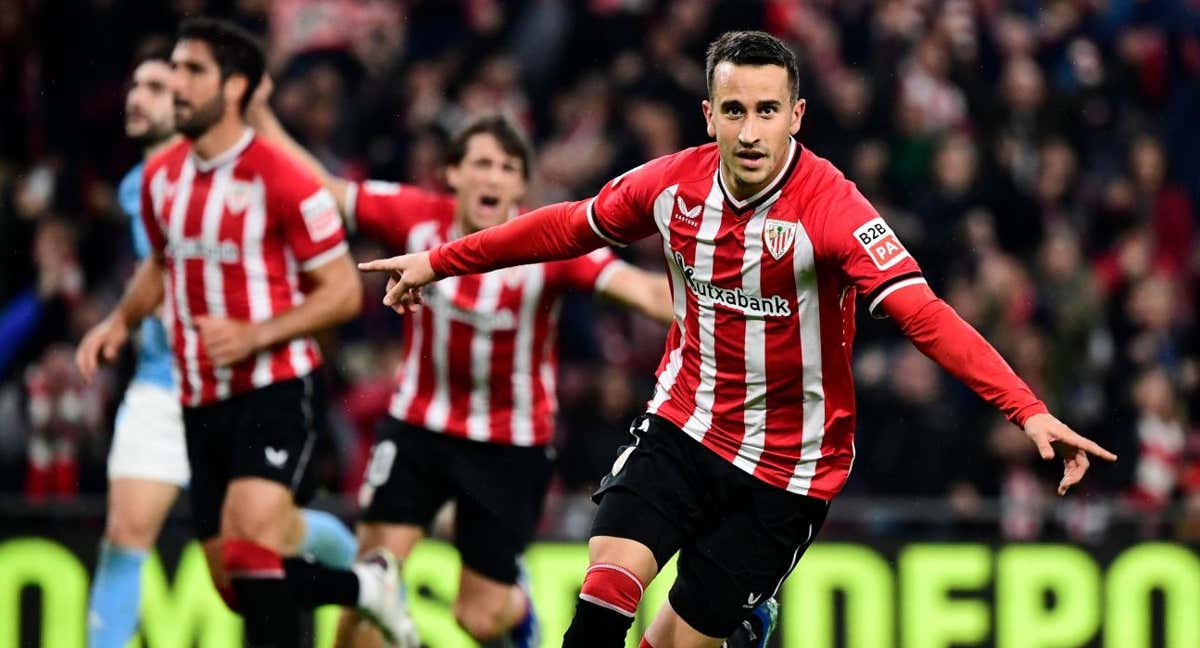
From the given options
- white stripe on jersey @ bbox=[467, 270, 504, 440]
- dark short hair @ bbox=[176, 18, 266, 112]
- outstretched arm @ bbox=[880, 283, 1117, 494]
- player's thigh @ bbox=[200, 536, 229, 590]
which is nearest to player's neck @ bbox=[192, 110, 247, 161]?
dark short hair @ bbox=[176, 18, 266, 112]

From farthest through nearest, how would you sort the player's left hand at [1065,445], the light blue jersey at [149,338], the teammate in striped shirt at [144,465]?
the light blue jersey at [149,338], the teammate in striped shirt at [144,465], the player's left hand at [1065,445]

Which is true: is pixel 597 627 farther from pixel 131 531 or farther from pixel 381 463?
pixel 131 531

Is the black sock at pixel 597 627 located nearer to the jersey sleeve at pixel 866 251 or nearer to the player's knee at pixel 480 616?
the jersey sleeve at pixel 866 251

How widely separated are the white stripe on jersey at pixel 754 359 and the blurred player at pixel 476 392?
149 centimetres

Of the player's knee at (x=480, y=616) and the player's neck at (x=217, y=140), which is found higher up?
the player's neck at (x=217, y=140)

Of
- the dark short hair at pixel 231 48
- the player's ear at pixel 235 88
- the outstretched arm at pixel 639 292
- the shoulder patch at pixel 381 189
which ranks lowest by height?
the outstretched arm at pixel 639 292

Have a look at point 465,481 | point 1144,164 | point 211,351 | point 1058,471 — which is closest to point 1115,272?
point 1144,164

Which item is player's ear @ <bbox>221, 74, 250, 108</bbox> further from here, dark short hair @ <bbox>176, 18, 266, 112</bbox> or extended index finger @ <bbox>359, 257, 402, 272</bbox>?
extended index finger @ <bbox>359, 257, 402, 272</bbox>

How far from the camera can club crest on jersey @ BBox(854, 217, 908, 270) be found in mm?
5008

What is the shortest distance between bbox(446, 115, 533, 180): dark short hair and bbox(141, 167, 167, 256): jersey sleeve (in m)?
1.04

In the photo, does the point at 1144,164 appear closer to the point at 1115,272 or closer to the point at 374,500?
the point at 1115,272

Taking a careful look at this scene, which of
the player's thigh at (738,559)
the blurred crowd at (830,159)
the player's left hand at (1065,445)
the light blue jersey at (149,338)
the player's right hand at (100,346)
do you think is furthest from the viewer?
the blurred crowd at (830,159)

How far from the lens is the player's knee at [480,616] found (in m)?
6.96

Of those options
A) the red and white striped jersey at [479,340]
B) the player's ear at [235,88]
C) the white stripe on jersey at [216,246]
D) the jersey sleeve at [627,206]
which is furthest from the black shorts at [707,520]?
the player's ear at [235,88]
